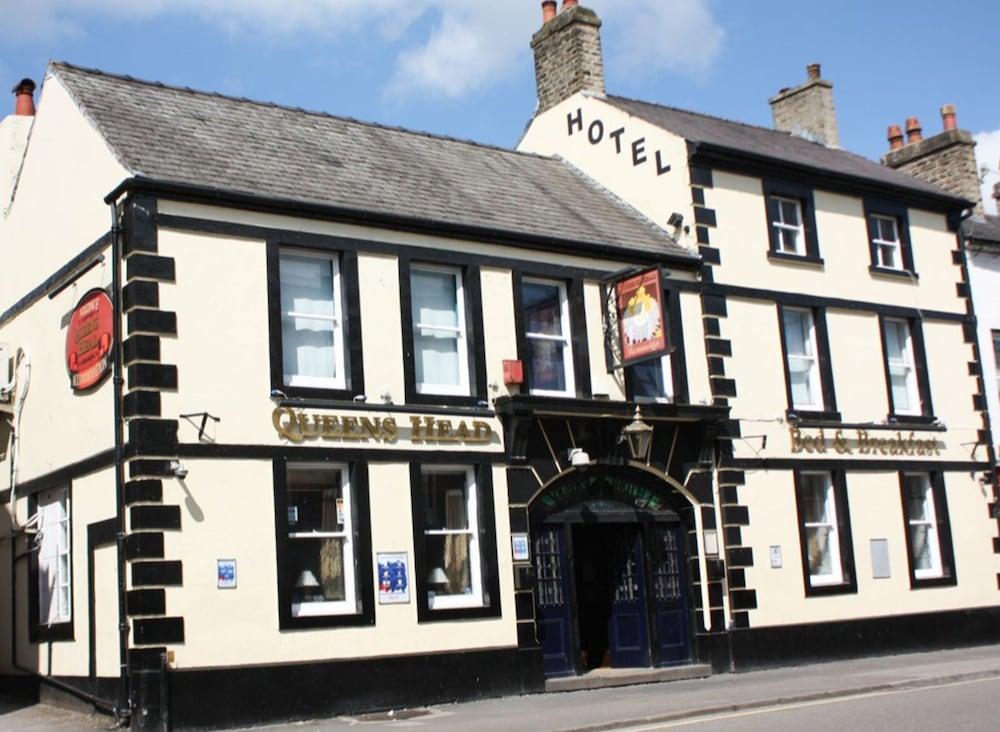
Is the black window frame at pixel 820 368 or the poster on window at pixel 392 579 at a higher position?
the black window frame at pixel 820 368

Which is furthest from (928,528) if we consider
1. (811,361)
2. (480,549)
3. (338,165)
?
(338,165)

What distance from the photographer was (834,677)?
18.9m

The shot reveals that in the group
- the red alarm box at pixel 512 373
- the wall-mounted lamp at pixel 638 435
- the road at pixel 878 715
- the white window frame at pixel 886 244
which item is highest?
the white window frame at pixel 886 244

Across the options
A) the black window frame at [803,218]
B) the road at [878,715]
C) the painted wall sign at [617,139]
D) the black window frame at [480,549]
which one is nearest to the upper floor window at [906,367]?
the black window frame at [803,218]

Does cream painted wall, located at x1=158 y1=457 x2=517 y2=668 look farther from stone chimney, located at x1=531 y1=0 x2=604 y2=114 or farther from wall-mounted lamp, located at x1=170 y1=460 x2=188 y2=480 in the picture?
stone chimney, located at x1=531 y1=0 x2=604 y2=114

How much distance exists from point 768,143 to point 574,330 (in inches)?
308

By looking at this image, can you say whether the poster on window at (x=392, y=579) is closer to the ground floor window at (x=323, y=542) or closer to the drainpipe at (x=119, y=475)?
the ground floor window at (x=323, y=542)

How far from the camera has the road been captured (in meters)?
12.9

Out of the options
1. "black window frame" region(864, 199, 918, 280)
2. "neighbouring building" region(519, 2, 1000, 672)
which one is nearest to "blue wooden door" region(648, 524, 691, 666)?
"neighbouring building" region(519, 2, 1000, 672)

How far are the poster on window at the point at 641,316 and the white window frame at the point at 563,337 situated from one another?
0.80 meters

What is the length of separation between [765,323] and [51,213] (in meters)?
11.9

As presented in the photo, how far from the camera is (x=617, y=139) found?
2378 cm

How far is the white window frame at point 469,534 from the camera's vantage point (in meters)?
17.8

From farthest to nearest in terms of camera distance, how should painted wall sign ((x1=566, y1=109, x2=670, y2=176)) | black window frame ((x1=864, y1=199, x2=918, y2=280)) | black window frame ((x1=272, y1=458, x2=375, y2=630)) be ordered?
black window frame ((x1=864, y1=199, x2=918, y2=280)), painted wall sign ((x1=566, y1=109, x2=670, y2=176)), black window frame ((x1=272, y1=458, x2=375, y2=630))
